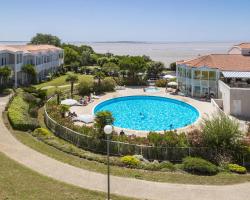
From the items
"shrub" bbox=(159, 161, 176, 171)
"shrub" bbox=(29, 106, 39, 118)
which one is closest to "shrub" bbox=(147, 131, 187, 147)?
"shrub" bbox=(159, 161, 176, 171)

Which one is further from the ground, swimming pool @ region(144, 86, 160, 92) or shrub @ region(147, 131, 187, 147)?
swimming pool @ region(144, 86, 160, 92)

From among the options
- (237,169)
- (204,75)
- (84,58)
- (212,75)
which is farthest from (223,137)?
(84,58)

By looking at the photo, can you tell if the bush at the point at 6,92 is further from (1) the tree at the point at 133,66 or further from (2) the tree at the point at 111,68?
(2) the tree at the point at 111,68

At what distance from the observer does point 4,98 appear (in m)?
43.6

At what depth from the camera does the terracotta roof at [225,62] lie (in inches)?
1902

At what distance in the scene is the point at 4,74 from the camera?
47.5 meters

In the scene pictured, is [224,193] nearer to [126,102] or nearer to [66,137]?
[66,137]

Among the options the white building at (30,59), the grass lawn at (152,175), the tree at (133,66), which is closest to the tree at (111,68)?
the tree at (133,66)

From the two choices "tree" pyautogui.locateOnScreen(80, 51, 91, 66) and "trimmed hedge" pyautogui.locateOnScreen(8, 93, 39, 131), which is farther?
"tree" pyautogui.locateOnScreen(80, 51, 91, 66)

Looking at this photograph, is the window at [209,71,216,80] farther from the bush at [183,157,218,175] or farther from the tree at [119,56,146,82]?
the bush at [183,157,218,175]

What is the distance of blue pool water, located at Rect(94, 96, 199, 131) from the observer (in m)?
38.0

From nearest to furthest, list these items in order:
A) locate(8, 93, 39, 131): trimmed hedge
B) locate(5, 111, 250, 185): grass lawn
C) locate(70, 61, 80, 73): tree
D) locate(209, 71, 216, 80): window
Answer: locate(5, 111, 250, 185): grass lawn → locate(8, 93, 39, 131): trimmed hedge → locate(209, 71, 216, 80): window → locate(70, 61, 80, 73): tree

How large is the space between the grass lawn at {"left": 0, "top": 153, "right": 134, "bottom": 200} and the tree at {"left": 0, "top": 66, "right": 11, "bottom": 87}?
30.0m

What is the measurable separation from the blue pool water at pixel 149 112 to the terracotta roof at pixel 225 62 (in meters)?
7.11
